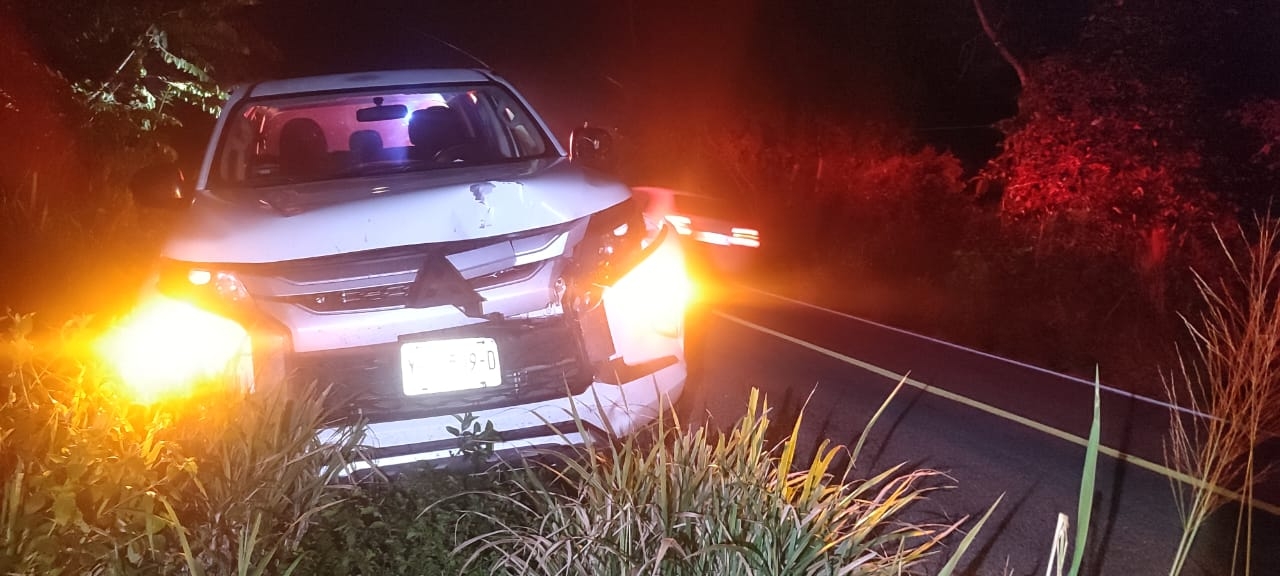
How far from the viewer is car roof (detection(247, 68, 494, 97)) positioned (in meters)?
5.07

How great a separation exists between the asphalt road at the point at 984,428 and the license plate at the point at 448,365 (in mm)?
1509

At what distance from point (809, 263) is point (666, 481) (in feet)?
43.7

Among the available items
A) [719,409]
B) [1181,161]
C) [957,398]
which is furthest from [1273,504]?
[1181,161]

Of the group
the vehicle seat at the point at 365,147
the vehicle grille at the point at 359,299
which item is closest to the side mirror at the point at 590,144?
the vehicle seat at the point at 365,147

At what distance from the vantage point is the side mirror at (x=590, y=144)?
581 cm

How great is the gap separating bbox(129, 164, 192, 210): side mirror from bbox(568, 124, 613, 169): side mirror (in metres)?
2.00

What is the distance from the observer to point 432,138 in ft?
17.7

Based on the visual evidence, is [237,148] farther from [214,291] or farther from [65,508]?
[65,508]

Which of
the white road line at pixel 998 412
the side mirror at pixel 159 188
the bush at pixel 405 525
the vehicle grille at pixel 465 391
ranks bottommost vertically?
the white road line at pixel 998 412

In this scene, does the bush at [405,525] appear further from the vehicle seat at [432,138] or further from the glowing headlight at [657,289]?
the vehicle seat at [432,138]

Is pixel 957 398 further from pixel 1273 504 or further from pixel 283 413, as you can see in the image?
pixel 283 413

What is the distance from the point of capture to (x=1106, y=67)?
41.6 feet

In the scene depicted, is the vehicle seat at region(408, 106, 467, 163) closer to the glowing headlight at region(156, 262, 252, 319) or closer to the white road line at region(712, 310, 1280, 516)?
the glowing headlight at region(156, 262, 252, 319)

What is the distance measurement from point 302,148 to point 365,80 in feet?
1.70
